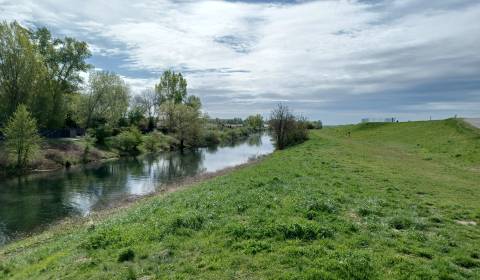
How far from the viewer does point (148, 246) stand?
8852 mm

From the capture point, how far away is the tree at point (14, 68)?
42.1m

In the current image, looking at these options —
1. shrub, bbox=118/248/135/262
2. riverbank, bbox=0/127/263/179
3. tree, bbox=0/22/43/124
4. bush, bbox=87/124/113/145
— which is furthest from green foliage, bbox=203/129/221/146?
shrub, bbox=118/248/135/262

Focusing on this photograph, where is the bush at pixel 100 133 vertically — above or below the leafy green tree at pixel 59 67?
below

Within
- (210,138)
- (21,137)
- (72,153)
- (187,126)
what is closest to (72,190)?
(21,137)

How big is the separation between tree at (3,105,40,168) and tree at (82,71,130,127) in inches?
982

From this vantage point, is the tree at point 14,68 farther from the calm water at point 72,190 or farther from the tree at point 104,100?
the tree at point 104,100

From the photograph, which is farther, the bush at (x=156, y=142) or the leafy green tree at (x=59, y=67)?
the bush at (x=156, y=142)

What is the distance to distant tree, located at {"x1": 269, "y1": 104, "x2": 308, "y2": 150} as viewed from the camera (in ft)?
154

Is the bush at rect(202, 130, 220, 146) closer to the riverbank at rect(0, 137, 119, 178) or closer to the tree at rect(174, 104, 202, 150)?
the tree at rect(174, 104, 202, 150)

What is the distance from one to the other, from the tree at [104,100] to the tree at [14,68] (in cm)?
1729

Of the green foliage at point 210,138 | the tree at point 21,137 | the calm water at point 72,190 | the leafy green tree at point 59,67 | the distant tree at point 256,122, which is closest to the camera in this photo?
the calm water at point 72,190

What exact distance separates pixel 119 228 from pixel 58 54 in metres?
53.6

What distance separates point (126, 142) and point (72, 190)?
3152cm

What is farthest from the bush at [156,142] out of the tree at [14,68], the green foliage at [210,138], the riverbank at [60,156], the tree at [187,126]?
the tree at [14,68]
